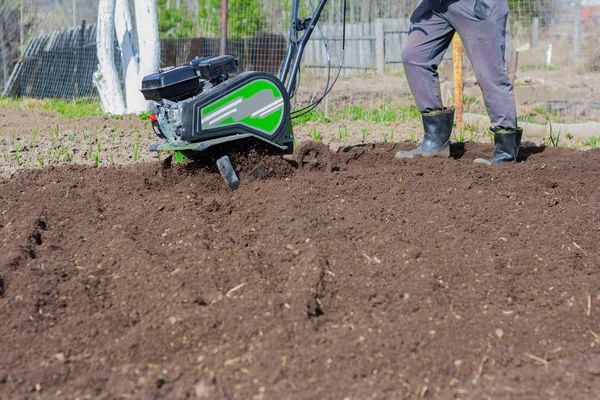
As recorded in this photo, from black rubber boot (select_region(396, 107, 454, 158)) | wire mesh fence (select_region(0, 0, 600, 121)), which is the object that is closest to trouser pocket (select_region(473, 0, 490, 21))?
black rubber boot (select_region(396, 107, 454, 158))

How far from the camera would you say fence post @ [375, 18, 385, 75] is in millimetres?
12595

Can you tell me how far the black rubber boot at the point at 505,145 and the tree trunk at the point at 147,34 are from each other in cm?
481

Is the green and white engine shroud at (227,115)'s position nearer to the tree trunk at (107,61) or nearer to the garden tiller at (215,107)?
the garden tiller at (215,107)

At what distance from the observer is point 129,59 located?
876 centimetres

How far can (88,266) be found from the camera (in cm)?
316

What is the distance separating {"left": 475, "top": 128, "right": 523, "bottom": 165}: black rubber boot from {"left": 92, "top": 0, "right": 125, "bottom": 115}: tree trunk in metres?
5.38

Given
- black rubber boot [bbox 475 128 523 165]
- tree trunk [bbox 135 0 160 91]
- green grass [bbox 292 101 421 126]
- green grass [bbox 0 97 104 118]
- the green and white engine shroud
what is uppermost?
tree trunk [bbox 135 0 160 91]

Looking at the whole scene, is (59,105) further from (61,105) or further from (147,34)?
(147,34)

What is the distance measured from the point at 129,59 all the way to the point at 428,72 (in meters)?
4.82

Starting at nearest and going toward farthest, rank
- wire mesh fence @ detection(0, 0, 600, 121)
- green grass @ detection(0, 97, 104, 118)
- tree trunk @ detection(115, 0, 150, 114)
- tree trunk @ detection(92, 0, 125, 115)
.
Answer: tree trunk @ detection(115, 0, 150, 114), tree trunk @ detection(92, 0, 125, 115), green grass @ detection(0, 97, 104, 118), wire mesh fence @ detection(0, 0, 600, 121)

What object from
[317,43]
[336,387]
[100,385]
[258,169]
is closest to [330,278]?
[336,387]

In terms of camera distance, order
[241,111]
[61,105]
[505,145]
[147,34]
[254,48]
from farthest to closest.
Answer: [254,48] → [61,105] → [147,34] → [505,145] → [241,111]

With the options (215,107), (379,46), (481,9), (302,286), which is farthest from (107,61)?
(302,286)

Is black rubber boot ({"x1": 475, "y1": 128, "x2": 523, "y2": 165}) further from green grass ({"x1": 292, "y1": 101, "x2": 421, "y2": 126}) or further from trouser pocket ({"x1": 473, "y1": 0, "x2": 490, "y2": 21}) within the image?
green grass ({"x1": 292, "y1": 101, "x2": 421, "y2": 126})
